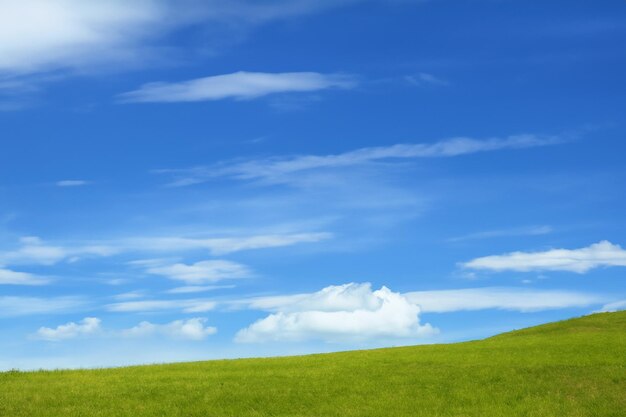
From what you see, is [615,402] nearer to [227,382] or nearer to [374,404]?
[374,404]

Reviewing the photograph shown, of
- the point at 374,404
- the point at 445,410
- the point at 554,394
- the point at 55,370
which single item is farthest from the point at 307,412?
the point at 55,370

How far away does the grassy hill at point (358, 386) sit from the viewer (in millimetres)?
33844

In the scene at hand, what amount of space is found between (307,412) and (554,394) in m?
11.5

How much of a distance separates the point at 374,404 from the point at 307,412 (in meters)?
3.07

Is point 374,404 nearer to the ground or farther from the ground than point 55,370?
nearer to the ground

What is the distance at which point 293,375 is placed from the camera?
138ft

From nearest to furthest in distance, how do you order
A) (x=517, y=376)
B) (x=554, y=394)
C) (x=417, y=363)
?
1. (x=554, y=394)
2. (x=517, y=376)
3. (x=417, y=363)

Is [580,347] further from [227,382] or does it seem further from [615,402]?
[227,382]

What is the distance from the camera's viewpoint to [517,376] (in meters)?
39.9

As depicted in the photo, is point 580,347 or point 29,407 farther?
point 580,347

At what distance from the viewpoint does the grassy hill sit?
111ft

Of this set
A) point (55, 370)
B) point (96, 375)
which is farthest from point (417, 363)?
point (55, 370)

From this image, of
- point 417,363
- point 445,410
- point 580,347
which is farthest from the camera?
point 580,347

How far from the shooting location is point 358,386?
38.1 m
